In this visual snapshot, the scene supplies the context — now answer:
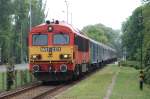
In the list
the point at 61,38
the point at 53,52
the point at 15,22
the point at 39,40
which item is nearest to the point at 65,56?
the point at 53,52

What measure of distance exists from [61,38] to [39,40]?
1.39m

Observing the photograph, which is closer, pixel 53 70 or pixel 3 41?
pixel 53 70

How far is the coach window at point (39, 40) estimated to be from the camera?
112ft

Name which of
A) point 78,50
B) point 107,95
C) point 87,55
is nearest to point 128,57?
point 87,55

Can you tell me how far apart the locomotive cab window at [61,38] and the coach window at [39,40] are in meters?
0.57

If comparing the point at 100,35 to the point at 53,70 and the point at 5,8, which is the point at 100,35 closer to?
the point at 5,8

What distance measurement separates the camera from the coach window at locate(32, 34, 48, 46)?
34.0 metres

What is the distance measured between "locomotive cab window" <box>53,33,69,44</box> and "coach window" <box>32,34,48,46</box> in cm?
57

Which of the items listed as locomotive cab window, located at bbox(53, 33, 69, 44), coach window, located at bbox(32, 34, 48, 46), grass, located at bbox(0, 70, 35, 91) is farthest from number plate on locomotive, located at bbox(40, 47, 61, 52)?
grass, located at bbox(0, 70, 35, 91)

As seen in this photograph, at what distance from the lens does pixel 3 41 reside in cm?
9644

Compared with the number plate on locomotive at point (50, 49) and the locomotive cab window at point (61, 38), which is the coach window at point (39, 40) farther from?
the locomotive cab window at point (61, 38)

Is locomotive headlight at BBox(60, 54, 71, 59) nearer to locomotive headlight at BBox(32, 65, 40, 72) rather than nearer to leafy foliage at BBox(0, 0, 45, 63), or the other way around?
locomotive headlight at BBox(32, 65, 40, 72)

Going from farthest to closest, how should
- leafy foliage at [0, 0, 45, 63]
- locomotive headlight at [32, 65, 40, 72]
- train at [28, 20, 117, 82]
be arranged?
leafy foliage at [0, 0, 45, 63] < train at [28, 20, 117, 82] < locomotive headlight at [32, 65, 40, 72]

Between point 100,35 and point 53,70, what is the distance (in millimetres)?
128166
